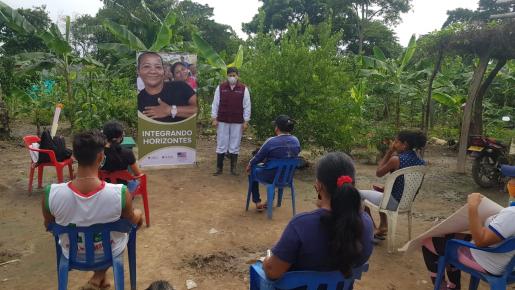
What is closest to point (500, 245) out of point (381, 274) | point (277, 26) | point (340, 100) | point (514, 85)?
point (381, 274)

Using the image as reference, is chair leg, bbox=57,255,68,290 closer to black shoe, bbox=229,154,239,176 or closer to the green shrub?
black shoe, bbox=229,154,239,176

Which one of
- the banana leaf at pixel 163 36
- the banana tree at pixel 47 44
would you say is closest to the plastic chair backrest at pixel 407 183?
the banana leaf at pixel 163 36

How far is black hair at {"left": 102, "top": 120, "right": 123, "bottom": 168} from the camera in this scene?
4.27 meters

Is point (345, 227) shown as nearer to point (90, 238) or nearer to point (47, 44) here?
point (90, 238)

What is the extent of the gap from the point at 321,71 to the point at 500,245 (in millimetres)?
5293

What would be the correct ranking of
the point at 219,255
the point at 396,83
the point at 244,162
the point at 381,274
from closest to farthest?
the point at 381,274
the point at 219,255
the point at 244,162
the point at 396,83

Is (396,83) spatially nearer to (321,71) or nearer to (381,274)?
(321,71)

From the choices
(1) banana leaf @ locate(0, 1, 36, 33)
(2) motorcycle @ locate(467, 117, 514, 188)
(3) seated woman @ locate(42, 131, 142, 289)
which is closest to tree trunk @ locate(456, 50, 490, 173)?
(2) motorcycle @ locate(467, 117, 514, 188)

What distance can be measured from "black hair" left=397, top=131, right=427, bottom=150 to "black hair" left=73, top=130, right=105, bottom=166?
2924mm

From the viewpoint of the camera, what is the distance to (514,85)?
12969 millimetres

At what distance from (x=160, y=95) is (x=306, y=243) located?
5874 millimetres

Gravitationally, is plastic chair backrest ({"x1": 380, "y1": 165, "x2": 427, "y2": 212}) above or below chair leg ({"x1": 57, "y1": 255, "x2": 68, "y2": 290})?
above

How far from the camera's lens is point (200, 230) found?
484cm

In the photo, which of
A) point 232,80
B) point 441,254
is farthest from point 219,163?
point 441,254
